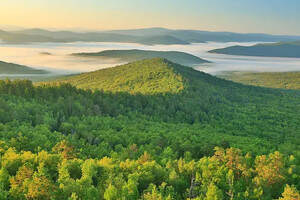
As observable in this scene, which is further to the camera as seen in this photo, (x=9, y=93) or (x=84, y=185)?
(x=9, y=93)

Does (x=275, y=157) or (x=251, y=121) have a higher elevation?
(x=275, y=157)

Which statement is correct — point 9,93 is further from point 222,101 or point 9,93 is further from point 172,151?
point 222,101

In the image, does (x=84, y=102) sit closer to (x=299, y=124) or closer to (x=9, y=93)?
(x=9, y=93)

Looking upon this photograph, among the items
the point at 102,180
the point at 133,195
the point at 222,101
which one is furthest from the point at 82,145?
the point at 222,101

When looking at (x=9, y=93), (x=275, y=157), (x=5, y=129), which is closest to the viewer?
(x=275, y=157)

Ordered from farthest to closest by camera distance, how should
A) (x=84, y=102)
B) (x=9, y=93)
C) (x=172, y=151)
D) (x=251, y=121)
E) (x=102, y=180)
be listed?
(x=251, y=121)
(x=84, y=102)
(x=9, y=93)
(x=172, y=151)
(x=102, y=180)

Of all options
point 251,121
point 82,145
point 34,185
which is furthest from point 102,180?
point 251,121
